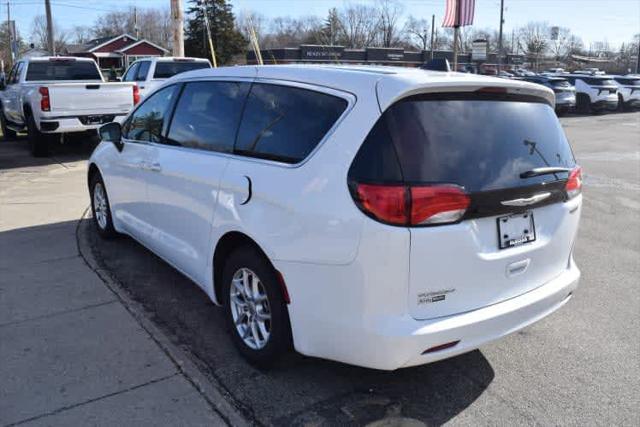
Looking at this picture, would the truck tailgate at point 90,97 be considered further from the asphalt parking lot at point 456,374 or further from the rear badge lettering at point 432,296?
the rear badge lettering at point 432,296

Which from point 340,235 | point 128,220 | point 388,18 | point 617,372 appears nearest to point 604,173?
point 617,372

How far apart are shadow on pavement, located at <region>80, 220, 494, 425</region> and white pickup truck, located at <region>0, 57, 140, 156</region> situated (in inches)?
332

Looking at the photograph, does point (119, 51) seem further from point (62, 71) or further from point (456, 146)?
point (456, 146)

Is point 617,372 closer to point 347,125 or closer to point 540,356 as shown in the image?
point 540,356

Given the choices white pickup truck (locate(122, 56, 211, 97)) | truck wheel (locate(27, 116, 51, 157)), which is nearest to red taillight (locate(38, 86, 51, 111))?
truck wheel (locate(27, 116, 51, 157))

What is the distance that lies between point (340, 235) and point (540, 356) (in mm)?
1828

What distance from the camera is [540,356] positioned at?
3.79 metres

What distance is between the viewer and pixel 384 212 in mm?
2732

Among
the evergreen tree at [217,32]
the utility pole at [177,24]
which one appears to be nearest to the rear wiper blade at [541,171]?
the utility pole at [177,24]

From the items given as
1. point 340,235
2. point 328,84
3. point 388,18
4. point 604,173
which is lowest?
point 604,173

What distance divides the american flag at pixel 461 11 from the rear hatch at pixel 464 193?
14093mm

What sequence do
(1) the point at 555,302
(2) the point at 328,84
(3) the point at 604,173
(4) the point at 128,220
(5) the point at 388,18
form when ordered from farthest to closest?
(5) the point at 388,18, (3) the point at 604,173, (4) the point at 128,220, (1) the point at 555,302, (2) the point at 328,84

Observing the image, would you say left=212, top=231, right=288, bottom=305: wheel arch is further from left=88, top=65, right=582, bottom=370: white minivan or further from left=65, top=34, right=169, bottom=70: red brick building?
left=65, top=34, right=169, bottom=70: red brick building

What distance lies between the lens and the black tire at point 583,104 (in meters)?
28.3
